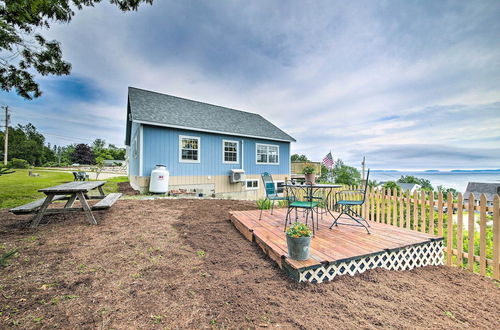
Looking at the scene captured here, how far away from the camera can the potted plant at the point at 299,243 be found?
6.72 ft

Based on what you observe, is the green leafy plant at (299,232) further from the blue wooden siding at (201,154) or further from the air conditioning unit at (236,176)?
the air conditioning unit at (236,176)

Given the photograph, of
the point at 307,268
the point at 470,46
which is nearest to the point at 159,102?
the point at 307,268

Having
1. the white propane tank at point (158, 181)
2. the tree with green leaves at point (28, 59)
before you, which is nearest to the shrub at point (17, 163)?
the tree with green leaves at point (28, 59)

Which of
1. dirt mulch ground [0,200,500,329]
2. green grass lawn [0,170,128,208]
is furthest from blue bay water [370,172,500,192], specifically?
green grass lawn [0,170,128,208]

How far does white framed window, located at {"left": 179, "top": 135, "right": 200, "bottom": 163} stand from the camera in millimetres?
9438

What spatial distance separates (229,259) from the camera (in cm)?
249

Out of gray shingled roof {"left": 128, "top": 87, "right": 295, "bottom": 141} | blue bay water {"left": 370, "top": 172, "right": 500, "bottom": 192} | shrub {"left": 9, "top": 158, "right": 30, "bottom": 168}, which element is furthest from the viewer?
blue bay water {"left": 370, "top": 172, "right": 500, "bottom": 192}

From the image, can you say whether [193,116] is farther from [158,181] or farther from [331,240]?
[331,240]

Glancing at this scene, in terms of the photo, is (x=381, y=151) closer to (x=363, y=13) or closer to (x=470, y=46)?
(x=470, y=46)

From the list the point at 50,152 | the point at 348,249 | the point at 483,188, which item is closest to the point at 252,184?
the point at 348,249

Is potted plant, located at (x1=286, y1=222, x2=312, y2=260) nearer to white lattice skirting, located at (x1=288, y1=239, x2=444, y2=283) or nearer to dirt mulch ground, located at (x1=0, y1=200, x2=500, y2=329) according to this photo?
white lattice skirting, located at (x1=288, y1=239, x2=444, y2=283)

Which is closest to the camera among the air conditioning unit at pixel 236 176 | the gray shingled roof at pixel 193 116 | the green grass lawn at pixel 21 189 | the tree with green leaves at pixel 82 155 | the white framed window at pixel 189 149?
the green grass lawn at pixel 21 189

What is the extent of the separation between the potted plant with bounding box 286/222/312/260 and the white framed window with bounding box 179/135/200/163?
26.9 ft

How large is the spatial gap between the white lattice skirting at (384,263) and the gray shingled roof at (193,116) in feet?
28.2
